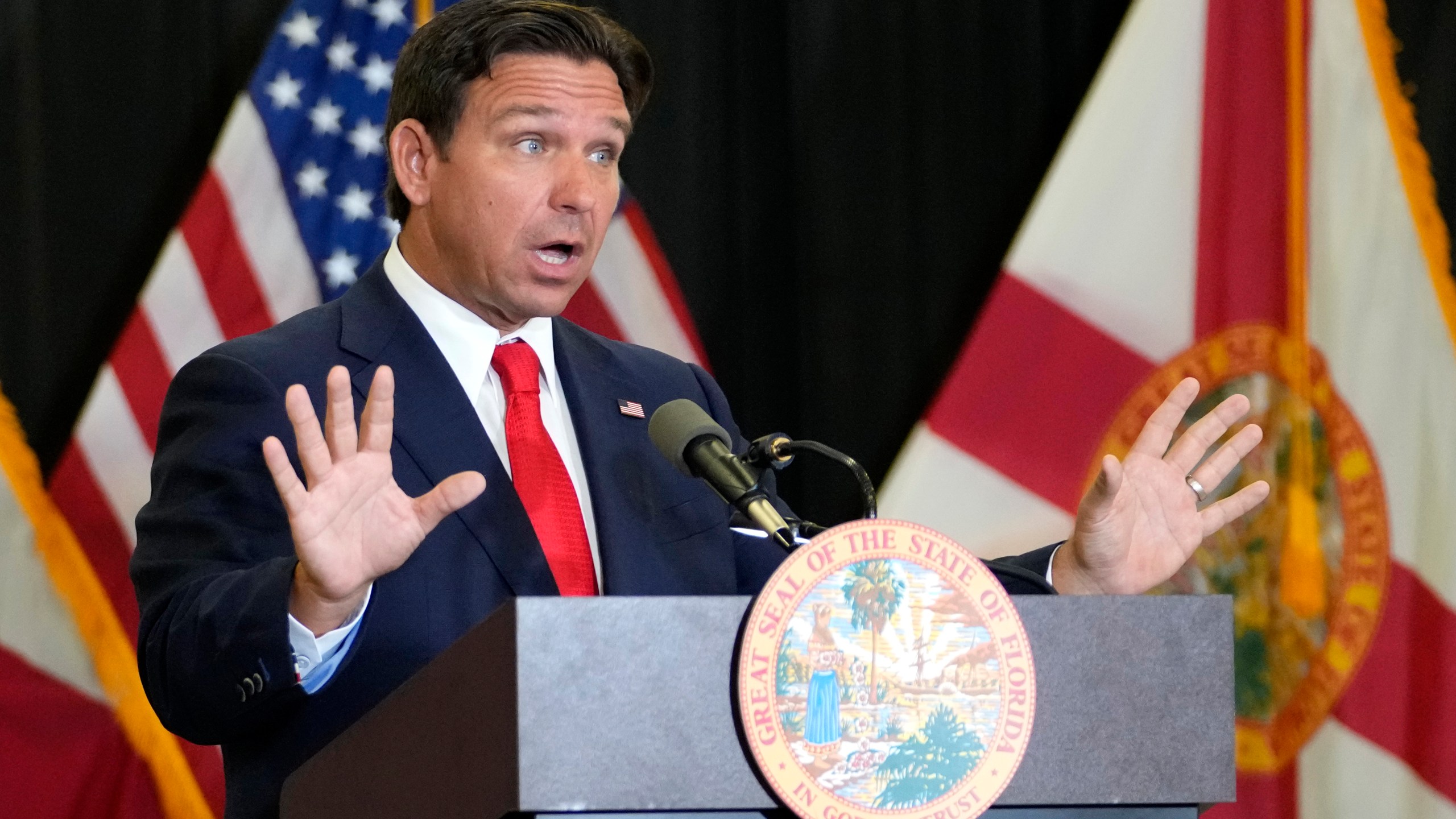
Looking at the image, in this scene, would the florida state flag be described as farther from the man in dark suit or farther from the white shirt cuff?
the white shirt cuff

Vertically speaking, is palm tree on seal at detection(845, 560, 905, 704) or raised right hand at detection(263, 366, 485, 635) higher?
palm tree on seal at detection(845, 560, 905, 704)

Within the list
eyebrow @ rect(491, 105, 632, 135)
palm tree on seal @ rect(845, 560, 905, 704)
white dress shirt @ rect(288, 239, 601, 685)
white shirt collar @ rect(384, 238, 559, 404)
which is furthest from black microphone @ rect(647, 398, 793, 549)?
eyebrow @ rect(491, 105, 632, 135)

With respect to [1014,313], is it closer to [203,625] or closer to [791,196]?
[791,196]

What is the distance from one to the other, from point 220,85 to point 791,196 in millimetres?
1136

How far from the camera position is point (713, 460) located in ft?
4.26

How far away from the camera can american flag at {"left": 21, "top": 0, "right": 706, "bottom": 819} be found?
2770mm

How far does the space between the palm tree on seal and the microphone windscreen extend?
1.11 ft

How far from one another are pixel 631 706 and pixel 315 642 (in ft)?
1.48

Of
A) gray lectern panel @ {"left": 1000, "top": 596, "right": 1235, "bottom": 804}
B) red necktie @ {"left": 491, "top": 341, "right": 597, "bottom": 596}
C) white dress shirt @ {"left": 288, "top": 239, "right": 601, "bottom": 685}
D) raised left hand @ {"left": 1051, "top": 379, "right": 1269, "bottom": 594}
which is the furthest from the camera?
white dress shirt @ {"left": 288, "top": 239, "right": 601, "bottom": 685}

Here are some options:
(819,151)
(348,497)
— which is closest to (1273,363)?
(819,151)

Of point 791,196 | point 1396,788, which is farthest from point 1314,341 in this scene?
point 791,196

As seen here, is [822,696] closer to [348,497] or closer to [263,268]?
[348,497]

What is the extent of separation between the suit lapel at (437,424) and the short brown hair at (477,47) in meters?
0.26

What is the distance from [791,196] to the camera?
3.26 m
